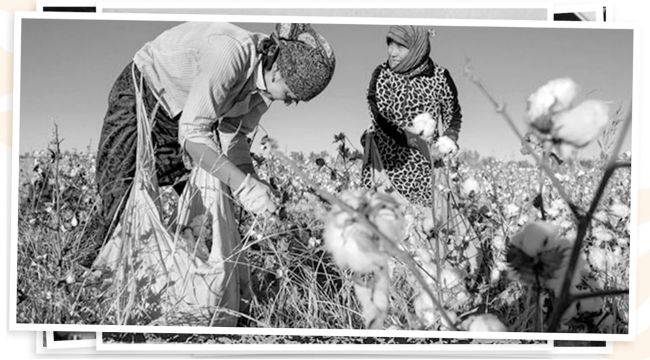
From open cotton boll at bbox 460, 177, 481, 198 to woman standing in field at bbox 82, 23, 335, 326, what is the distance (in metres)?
0.48

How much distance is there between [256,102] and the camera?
222 centimetres

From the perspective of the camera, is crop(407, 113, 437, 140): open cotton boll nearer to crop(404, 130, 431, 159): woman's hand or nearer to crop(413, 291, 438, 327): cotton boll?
crop(404, 130, 431, 159): woman's hand

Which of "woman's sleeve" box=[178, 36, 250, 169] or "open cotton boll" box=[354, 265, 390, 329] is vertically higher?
"woman's sleeve" box=[178, 36, 250, 169]

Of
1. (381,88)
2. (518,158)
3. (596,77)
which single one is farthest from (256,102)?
(596,77)

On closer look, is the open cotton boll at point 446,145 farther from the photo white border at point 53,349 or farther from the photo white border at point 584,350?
the photo white border at point 53,349

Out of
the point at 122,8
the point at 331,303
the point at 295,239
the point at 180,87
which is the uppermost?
the point at 122,8

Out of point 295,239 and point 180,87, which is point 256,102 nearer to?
point 180,87

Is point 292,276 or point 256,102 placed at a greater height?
point 256,102

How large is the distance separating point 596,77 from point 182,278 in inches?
50.1

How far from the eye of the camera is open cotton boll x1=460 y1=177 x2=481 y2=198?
224 centimetres

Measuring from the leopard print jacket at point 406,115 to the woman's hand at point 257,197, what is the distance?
0.27m

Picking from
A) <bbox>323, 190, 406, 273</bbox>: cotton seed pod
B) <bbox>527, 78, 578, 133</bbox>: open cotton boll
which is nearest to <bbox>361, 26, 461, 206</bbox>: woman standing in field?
<bbox>323, 190, 406, 273</bbox>: cotton seed pod

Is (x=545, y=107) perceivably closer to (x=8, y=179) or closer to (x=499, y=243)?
(x=499, y=243)

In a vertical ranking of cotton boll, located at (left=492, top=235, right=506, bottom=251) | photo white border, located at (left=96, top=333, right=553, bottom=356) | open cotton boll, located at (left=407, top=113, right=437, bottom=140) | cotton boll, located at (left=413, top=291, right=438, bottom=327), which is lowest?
photo white border, located at (left=96, top=333, right=553, bottom=356)
